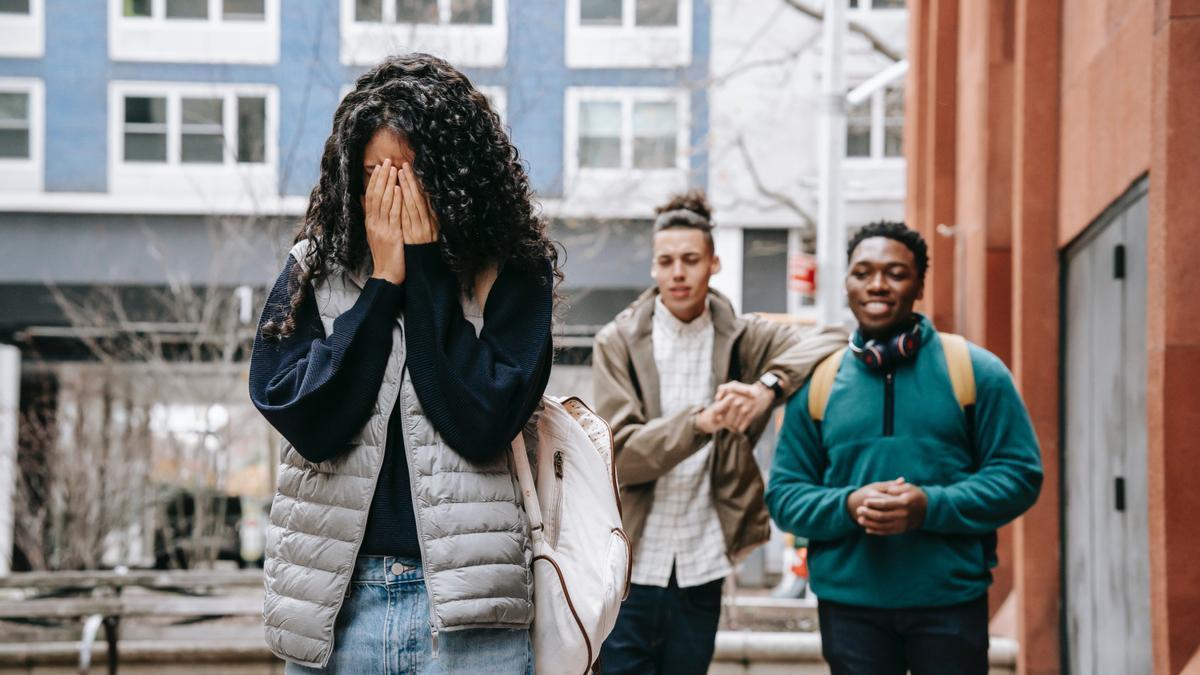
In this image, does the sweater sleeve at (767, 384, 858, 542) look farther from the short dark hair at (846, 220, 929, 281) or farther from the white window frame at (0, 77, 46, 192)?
the white window frame at (0, 77, 46, 192)

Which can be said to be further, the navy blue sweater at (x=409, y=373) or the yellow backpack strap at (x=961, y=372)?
the yellow backpack strap at (x=961, y=372)

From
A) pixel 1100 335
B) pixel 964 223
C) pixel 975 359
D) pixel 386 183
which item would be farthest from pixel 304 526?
pixel 964 223

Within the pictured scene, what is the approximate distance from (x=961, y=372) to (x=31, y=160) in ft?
76.6

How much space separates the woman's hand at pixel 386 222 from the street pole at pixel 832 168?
1207cm

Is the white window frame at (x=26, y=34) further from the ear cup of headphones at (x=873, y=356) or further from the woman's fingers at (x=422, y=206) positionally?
the woman's fingers at (x=422, y=206)

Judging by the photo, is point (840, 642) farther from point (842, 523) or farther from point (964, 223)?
point (964, 223)

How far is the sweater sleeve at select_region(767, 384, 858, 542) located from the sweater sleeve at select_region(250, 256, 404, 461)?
2.06 meters

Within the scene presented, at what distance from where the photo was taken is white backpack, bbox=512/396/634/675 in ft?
10.4

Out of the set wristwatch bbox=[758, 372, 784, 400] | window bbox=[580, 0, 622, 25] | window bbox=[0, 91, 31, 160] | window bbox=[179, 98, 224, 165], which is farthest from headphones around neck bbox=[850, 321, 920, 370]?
window bbox=[0, 91, 31, 160]

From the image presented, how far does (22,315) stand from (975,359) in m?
22.6

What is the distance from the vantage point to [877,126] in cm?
2542

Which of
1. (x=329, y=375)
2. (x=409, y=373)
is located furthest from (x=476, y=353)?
(x=329, y=375)

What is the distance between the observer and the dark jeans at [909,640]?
15.1 ft

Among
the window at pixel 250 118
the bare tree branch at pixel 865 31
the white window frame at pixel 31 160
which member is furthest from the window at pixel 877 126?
the white window frame at pixel 31 160
